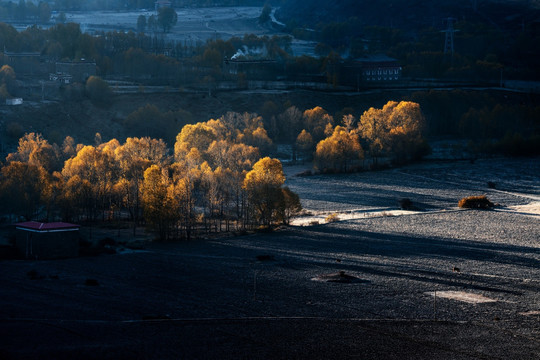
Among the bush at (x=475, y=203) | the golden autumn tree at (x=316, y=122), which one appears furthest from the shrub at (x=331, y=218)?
the golden autumn tree at (x=316, y=122)

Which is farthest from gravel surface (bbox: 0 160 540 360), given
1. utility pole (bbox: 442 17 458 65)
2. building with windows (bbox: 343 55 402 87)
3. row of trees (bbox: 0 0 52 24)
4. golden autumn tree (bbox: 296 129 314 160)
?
row of trees (bbox: 0 0 52 24)

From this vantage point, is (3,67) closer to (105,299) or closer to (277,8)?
(105,299)

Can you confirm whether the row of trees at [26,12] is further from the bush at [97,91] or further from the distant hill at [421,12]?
the bush at [97,91]

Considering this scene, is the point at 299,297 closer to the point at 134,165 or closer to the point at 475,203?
the point at 134,165

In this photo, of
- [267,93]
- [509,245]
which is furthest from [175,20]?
[509,245]

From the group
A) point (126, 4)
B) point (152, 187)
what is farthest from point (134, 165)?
point (126, 4)
